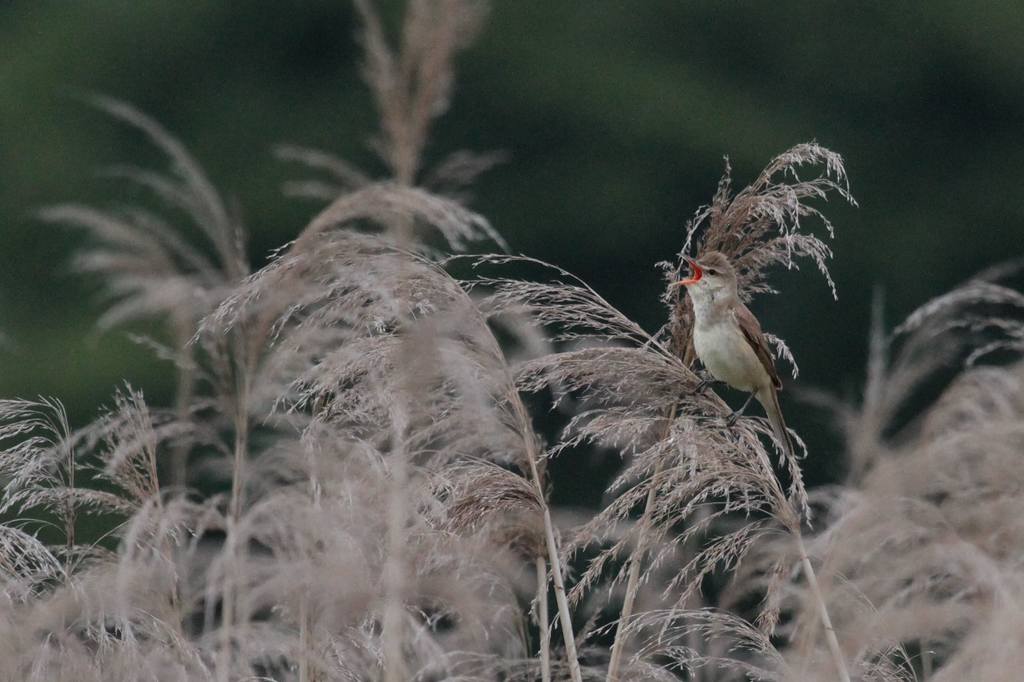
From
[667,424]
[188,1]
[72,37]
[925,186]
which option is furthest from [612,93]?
[667,424]

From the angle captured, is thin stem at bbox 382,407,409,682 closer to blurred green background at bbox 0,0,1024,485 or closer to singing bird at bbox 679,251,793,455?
singing bird at bbox 679,251,793,455

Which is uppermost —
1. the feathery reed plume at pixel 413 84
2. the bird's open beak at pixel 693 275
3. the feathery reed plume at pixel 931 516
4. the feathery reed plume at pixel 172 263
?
the feathery reed plume at pixel 413 84

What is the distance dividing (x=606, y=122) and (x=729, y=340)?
12309 millimetres

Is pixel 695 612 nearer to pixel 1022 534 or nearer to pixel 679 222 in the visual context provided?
pixel 1022 534

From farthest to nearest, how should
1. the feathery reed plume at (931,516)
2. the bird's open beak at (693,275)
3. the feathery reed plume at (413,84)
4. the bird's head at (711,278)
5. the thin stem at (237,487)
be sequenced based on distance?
the bird's open beak at (693,275)
the bird's head at (711,278)
the thin stem at (237,487)
the feathery reed plume at (931,516)
the feathery reed plume at (413,84)

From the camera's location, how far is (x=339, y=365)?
3.15 meters

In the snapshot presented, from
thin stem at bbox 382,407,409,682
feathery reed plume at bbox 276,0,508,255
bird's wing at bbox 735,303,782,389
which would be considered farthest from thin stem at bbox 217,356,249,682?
bird's wing at bbox 735,303,782,389

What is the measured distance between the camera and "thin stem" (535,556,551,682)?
121 inches

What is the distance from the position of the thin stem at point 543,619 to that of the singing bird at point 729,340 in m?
0.67

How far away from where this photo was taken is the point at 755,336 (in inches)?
189

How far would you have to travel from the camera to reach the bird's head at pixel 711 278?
11.7 feet

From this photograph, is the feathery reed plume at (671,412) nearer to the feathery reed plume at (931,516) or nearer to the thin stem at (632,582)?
the thin stem at (632,582)

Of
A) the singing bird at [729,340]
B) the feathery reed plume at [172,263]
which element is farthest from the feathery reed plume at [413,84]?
the singing bird at [729,340]

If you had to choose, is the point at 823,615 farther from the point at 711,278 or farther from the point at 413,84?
the point at 413,84
